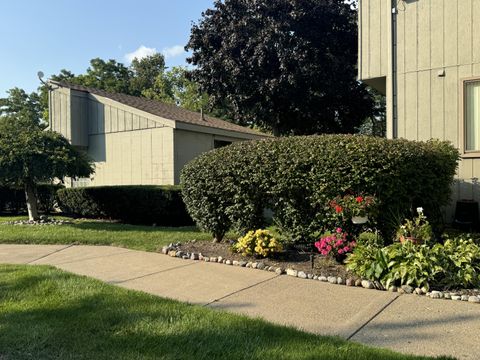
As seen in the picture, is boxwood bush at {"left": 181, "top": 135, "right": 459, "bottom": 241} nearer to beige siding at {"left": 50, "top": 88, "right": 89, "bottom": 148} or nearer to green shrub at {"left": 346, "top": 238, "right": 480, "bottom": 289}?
green shrub at {"left": 346, "top": 238, "right": 480, "bottom": 289}

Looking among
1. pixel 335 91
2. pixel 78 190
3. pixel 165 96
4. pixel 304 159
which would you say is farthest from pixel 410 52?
pixel 165 96

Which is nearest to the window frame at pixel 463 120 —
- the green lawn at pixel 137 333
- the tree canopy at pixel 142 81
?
the green lawn at pixel 137 333

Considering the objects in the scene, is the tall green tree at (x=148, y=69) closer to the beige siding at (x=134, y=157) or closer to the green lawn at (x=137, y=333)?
the beige siding at (x=134, y=157)

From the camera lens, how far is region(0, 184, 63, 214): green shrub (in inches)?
607

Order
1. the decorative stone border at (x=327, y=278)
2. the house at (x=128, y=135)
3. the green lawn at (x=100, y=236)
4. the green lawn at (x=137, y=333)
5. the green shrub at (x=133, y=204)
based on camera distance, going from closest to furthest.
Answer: the green lawn at (x=137, y=333), the decorative stone border at (x=327, y=278), the green lawn at (x=100, y=236), the green shrub at (x=133, y=204), the house at (x=128, y=135)

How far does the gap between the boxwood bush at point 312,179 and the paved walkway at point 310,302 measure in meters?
1.21

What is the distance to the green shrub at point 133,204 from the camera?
38.1 feet

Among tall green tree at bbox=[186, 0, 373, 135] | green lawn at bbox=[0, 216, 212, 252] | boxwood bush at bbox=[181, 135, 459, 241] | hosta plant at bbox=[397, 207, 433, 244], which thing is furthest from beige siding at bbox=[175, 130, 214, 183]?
hosta plant at bbox=[397, 207, 433, 244]

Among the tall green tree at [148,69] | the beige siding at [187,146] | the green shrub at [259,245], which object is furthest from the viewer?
the tall green tree at [148,69]

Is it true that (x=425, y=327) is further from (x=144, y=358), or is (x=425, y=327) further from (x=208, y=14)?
(x=208, y=14)

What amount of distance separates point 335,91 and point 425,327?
13.0 metres

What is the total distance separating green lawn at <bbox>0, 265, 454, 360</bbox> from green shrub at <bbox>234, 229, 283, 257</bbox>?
2154 millimetres

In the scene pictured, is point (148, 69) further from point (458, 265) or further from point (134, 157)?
point (458, 265)

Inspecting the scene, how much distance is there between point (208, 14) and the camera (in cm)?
1720
